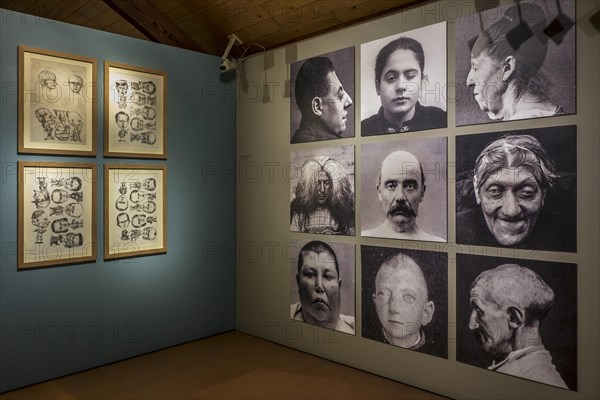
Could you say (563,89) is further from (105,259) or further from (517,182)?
(105,259)

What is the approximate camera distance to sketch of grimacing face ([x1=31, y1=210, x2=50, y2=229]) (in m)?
Result: 3.15

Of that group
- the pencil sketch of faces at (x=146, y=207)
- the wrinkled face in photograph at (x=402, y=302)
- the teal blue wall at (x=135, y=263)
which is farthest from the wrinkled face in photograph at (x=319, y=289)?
the pencil sketch of faces at (x=146, y=207)

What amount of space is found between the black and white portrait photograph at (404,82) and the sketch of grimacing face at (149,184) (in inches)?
67.1

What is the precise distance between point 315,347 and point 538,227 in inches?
75.3

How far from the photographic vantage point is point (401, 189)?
10.3ft

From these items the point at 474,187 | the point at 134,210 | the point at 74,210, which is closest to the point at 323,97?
the point at 474,187

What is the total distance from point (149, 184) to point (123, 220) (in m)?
0.35

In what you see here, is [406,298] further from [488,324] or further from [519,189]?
[519,189]

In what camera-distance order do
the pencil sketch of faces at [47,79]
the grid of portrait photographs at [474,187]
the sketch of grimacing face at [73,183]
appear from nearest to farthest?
the grid of portrait photographs at [474,187] → the pencil sketch of faces at [47,79] → the sketch of grimacing face at [73,183]

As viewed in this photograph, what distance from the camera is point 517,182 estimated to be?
262 centimetres

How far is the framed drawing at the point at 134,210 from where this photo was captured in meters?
3.50

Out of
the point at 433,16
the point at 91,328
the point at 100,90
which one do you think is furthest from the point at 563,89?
the point at 91,328

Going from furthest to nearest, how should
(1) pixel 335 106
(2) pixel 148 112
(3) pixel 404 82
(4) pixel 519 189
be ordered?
(2) pixel 148 112
(1) pixel 335 106
(3) pixel 404 82
(4) pixel 519 189

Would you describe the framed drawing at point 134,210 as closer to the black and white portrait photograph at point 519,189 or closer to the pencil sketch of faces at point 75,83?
the pencil sketch of faces at point 75,83
